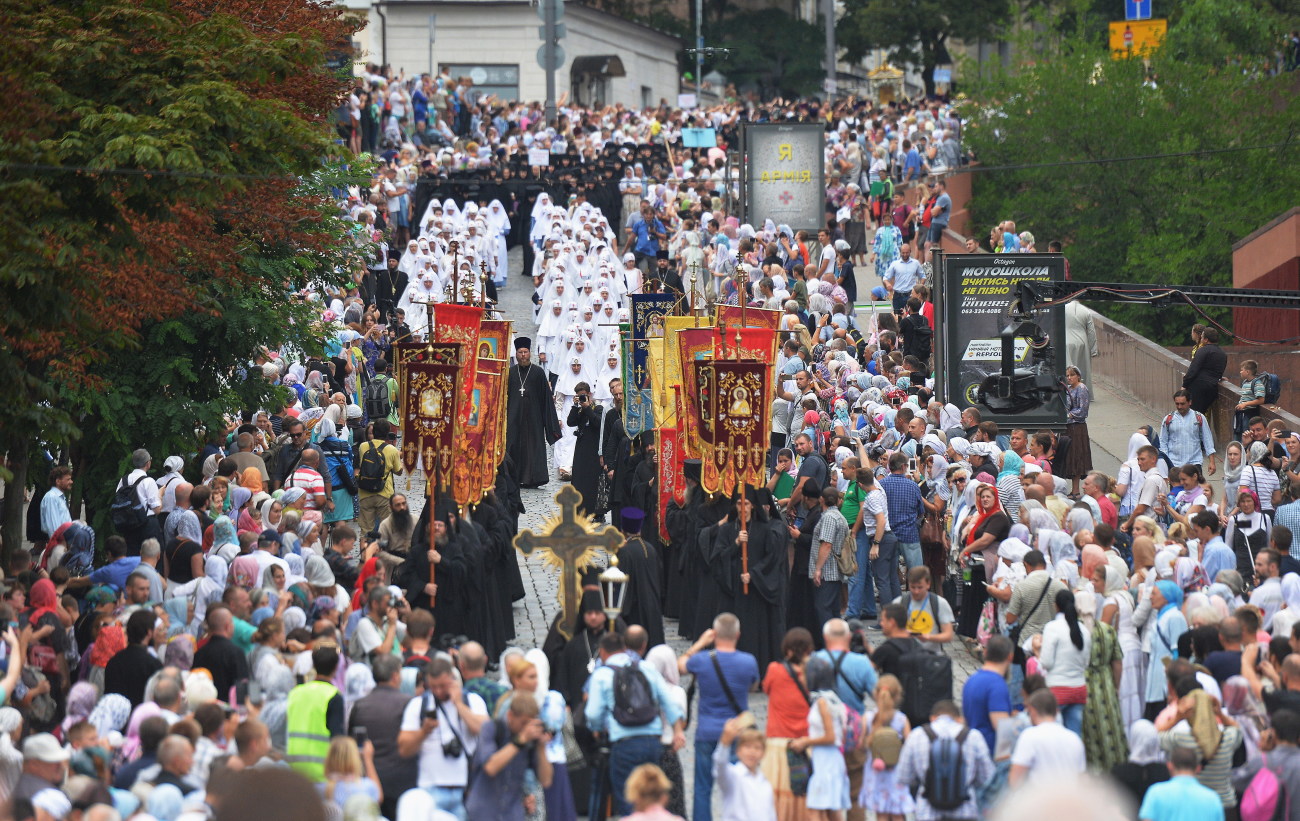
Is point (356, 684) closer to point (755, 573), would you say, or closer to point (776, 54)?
point (755, 573)

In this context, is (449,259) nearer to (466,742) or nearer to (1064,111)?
(1064,111)

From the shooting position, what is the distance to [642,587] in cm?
1422

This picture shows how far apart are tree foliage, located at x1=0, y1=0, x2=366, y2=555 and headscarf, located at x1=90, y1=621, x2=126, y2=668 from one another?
249 centimetres

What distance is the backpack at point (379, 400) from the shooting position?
2302 cm

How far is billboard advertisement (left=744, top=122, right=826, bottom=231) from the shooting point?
113 ft

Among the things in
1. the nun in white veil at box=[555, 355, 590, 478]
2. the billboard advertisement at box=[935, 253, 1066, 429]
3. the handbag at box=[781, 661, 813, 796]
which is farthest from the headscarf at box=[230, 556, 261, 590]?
the billboard advertisement at box=[935, 253, 1066, 429]

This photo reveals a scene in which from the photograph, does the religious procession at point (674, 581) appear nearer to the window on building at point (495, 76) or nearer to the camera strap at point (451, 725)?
the camera strap at point (451, 725)

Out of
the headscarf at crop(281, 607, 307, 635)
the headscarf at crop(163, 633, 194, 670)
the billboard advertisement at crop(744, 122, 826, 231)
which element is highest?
the billboard advertisement at crop(744, 122, 826, 231)

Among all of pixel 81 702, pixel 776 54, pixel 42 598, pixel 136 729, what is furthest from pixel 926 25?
pixel 136 729

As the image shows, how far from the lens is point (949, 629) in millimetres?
12750

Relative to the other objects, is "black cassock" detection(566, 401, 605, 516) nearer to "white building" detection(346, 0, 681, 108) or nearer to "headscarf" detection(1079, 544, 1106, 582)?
"headscarf" detection(1079, 544, 1106, 582)

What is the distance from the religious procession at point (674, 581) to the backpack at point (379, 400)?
0.11 ft

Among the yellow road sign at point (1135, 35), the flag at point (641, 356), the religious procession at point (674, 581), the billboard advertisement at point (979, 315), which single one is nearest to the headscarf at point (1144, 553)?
the religious procession at point (674, 581)

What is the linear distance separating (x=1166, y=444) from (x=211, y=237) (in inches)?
378
